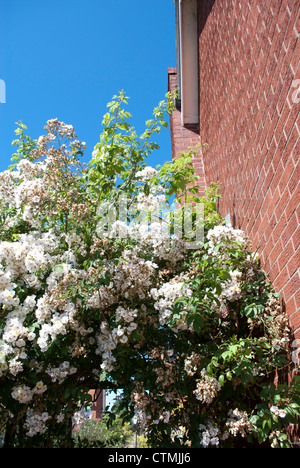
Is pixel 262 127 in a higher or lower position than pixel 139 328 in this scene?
higher

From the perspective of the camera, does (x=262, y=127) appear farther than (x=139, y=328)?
Yes

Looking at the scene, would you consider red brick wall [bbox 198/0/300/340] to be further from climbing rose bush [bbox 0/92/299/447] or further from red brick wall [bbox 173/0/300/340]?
climbing rose bush [bbox 0/92/299/447]

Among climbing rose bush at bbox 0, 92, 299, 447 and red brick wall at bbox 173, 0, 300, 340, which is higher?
red brick wall at bbox 173, 0, 300, 340

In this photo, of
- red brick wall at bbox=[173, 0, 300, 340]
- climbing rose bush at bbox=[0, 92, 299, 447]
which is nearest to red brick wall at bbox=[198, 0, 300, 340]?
red brick wall at bbox=[173, 0, 300, 340]

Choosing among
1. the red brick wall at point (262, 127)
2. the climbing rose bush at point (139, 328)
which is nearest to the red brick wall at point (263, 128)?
the red brick wall at point (262, 127)

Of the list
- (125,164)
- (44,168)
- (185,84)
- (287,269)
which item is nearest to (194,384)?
(287,269)

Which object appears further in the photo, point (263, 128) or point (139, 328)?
point (263, 128)

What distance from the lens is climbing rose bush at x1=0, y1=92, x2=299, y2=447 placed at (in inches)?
105

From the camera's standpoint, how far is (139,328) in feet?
9.68

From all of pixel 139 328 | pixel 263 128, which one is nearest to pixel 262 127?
pixel 263 128

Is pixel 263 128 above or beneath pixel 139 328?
above

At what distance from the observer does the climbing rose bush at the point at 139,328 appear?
267 cm

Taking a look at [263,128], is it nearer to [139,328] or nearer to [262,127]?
[262,127]

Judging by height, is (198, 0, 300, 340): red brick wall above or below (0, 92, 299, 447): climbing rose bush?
above
